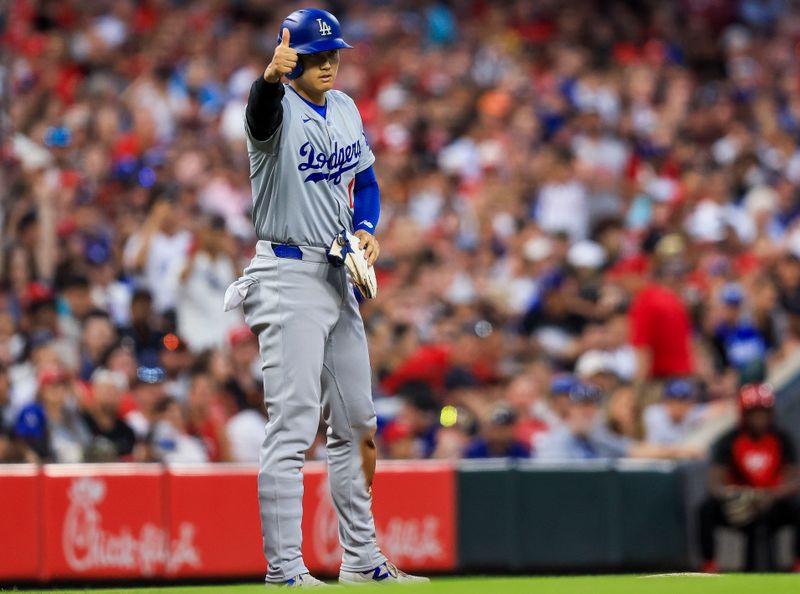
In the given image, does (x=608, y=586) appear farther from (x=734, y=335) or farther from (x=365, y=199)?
(x=734, y=335)

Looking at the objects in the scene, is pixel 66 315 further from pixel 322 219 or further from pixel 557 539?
pixel 322 219

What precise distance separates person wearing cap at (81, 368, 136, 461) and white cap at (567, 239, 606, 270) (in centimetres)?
514

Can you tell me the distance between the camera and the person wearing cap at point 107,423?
9758 mm

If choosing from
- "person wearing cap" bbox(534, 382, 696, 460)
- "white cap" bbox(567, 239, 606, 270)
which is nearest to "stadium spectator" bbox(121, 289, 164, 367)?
"person wearing cap" bbox(534, 382, 696, 460)

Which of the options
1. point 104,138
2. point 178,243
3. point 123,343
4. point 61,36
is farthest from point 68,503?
point 61,36

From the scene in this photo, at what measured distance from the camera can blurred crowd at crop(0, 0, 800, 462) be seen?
35.0ft

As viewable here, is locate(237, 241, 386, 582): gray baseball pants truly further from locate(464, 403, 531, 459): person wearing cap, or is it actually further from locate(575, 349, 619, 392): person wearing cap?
locate(575, 349, 619, 392): person wearing cap

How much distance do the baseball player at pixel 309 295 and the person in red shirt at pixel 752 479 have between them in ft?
15.1

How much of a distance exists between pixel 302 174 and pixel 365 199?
419mm

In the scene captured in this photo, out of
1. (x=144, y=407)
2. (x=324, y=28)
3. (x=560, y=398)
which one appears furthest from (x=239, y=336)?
(x=324, y=28)

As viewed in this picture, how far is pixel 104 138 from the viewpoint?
46.1 ft

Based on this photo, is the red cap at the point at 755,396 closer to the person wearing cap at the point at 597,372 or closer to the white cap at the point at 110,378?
the person wearing cap at the point at 597,372

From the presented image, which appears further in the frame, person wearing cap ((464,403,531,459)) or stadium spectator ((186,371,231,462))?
person wearing cap ((464,403,531,459))

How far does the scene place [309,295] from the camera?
5.79m
